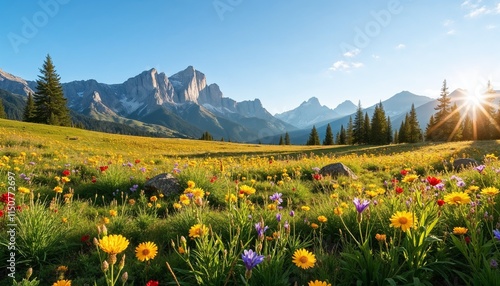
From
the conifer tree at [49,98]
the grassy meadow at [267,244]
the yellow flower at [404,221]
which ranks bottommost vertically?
the grassy meadow at [267,244]

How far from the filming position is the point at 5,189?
5.80 metres

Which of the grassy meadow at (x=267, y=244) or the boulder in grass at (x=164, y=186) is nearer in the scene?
the grassy meadow at (x=267, y=244)

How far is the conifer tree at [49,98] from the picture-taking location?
56.2m

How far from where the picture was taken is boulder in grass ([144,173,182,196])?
264 inches

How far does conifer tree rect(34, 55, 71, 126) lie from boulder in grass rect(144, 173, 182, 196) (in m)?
61.3

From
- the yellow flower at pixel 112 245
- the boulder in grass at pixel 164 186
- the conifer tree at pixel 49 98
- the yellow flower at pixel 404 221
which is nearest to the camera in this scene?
the yellow flower at pixel 112 245

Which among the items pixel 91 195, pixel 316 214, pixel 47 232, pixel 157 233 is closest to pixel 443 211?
pixel 316 214

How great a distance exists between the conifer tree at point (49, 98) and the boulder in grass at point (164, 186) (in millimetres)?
61321

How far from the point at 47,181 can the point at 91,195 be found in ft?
5.55

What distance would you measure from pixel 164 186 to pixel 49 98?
65453 mm

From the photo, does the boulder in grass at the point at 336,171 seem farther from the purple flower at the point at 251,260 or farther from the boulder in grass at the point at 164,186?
the purple flower at the point at 251,260

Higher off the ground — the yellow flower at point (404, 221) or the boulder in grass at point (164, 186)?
the yellow flower at point (404, 221)

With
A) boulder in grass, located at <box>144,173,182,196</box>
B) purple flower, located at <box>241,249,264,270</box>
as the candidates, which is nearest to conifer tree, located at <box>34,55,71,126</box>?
boulder in grass, located at <box>144,173,182,196</box>

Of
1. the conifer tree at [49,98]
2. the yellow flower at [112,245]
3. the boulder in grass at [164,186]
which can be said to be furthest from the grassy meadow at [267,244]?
the conifer tree at [49,98]
